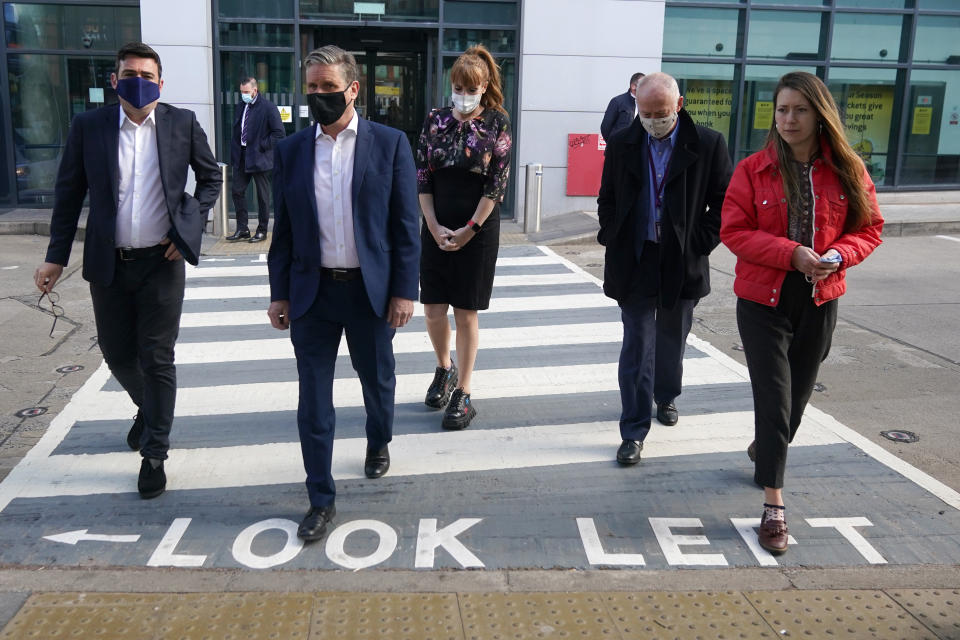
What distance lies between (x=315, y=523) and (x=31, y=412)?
2687mm

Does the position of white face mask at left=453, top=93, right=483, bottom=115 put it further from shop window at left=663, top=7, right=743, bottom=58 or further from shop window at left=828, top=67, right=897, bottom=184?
shop window at left=828, top=67, right=897, bottom=184

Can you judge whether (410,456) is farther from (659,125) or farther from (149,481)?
(659,125)

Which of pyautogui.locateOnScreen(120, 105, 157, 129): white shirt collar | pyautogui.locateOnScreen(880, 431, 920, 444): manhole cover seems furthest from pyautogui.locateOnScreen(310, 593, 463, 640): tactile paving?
pyautogui.locateOnScreen(880, 431, 920, 444): manhole cover

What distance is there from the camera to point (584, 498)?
178 inches

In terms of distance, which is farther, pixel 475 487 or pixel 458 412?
pixel 458 412

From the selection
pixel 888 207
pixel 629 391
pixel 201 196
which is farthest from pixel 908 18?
pixel 201 196

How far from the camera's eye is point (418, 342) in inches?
298

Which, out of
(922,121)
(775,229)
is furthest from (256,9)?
(775,229)

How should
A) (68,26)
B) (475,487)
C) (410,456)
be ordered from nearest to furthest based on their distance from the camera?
(475,487)
(410,456)
(68,26)

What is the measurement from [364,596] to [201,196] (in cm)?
220

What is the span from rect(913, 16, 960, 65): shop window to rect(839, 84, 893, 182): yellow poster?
80 centimetres

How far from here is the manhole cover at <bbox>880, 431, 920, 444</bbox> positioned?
5.34 meters

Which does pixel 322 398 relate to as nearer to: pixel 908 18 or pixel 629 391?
pixel 629 391

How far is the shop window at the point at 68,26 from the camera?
1453cm
